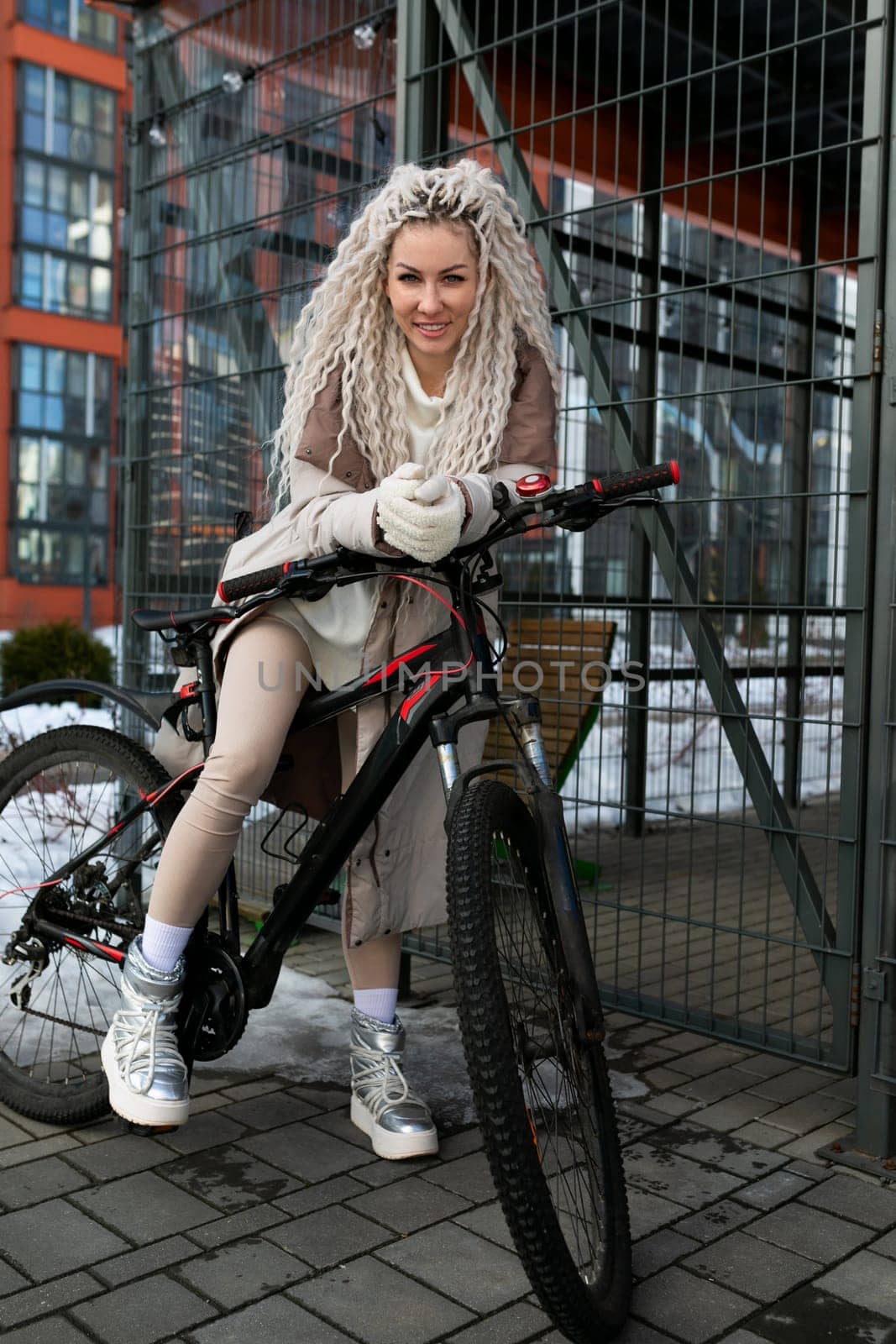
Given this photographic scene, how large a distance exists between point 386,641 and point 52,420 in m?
27.6

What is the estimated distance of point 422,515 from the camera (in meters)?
1.96

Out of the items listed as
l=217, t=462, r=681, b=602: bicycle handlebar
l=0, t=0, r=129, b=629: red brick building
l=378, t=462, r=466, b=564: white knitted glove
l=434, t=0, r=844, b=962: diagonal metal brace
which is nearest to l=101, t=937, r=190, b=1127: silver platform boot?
l=217, t=462, r=681, b=602: bicycle handlebar

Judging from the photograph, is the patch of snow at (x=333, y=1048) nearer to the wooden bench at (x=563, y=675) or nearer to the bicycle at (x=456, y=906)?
the bicycle at (x=456, y=906)

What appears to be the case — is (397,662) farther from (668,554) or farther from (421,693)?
(668,554)

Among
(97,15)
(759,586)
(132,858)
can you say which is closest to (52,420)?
(97,15)

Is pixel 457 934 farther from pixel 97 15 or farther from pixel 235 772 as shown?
pixel 97 15

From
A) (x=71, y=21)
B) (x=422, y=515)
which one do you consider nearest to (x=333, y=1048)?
(x=422, y=515)

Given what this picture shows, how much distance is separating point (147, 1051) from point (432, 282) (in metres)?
1.53

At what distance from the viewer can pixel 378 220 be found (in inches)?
94.4

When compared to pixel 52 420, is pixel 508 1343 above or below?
below

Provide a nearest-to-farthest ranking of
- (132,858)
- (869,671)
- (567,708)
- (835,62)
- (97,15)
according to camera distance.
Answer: (869,671), (132,858), (567,708), (835,62), (97,15)

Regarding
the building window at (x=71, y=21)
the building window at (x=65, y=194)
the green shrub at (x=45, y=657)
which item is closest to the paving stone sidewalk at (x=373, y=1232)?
the green shrub at (x=45, y=657)

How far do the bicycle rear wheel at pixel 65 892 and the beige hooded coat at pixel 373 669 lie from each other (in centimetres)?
25

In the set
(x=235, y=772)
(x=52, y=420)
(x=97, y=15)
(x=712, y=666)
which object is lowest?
(x=235, y=772)
